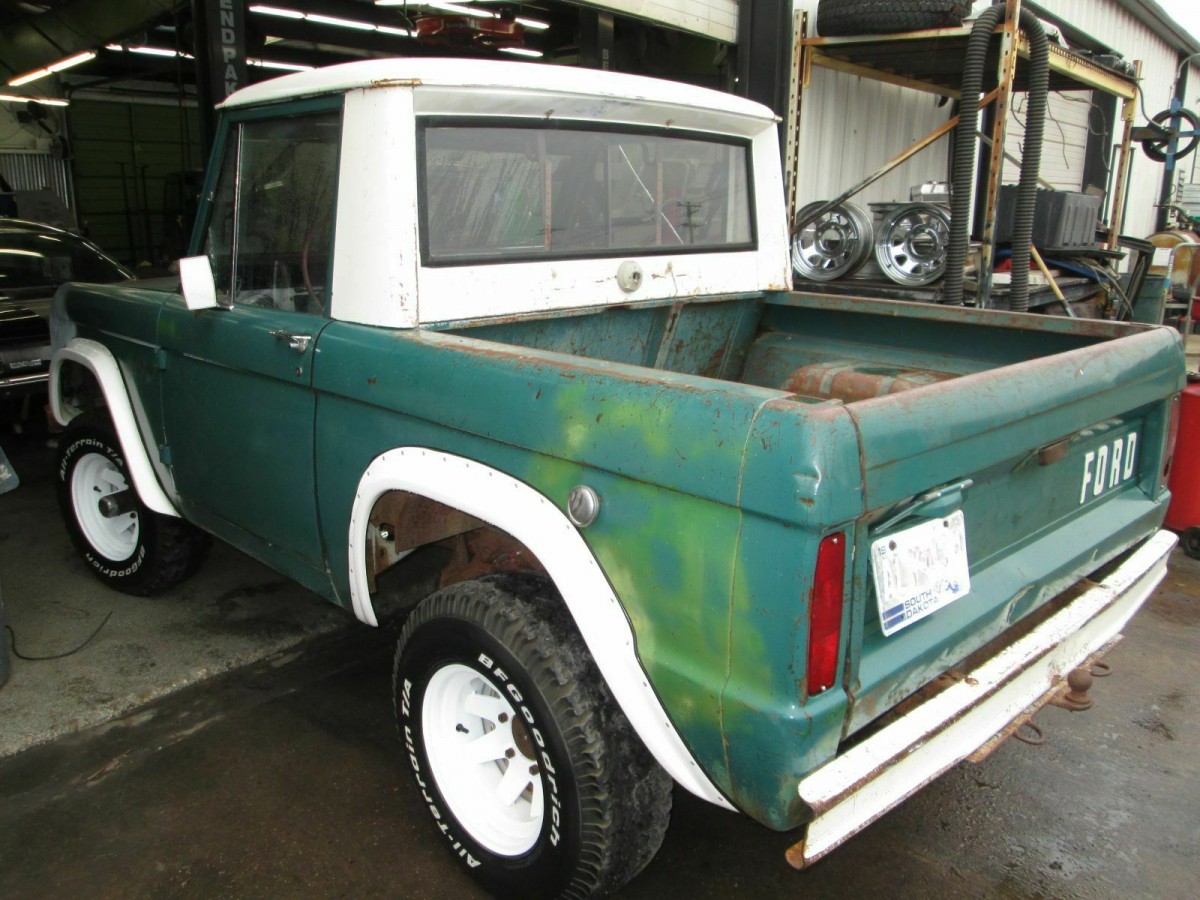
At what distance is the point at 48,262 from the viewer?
6523 mm

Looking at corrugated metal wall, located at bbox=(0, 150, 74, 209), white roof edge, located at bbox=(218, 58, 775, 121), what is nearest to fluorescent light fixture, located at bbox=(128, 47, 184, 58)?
corrugated metal wall, located at bbox=(0, 150, 74, 209)

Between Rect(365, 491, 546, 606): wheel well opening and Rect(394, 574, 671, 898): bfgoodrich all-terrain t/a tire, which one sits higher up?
Rect(365, 491, 546, 606): wheel well opening

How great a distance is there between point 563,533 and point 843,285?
5035 mm

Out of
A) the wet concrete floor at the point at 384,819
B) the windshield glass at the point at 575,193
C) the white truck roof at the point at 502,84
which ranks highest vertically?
the white truck roof at the point at 502,84

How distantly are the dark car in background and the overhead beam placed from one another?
2.22 metres

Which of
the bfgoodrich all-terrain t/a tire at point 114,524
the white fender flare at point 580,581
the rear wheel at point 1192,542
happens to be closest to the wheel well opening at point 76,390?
the bfgoodrich all-terrain t/a tire at point 114,524

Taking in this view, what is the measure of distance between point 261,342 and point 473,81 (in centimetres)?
97

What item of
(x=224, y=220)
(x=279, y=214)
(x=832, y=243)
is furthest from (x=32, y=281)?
(x=832, y=243)

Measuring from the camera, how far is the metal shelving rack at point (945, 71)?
19.3 feet

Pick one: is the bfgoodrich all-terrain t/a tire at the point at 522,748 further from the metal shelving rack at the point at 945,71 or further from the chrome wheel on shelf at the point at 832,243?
the chrome wheel on shelf at the point at 832,243

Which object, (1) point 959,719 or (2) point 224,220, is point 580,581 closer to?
(1) point 959,719

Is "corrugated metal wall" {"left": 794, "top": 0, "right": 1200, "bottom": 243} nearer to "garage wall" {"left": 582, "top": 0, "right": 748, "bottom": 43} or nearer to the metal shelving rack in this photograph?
the metal shelving rack

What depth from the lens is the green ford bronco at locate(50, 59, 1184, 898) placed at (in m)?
1.68

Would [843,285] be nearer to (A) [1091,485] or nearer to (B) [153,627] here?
(A) [1091,485]
